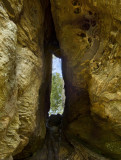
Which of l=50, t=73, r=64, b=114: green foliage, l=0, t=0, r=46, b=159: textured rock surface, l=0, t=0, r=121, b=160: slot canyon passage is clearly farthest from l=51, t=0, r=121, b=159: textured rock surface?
l=50, t=73, r=64, b=114: green foliage

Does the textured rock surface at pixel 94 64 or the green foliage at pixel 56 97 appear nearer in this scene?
the textured rock surface at pixel 94 64

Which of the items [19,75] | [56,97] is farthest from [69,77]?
[56,97]

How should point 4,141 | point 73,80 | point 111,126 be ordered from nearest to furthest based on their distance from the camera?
point 4,141, point 111,126, point 73,80

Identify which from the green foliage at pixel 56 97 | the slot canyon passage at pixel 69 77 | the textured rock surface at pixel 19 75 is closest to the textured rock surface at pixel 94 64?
the slot canyon passage at pixel 69 77

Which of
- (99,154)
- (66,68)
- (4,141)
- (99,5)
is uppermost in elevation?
(99,5)

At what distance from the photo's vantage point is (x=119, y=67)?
3.74 metres

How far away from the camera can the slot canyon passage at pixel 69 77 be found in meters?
2.64

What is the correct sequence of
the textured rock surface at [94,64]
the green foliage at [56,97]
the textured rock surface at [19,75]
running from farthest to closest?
the green foliage at [56,97] < the textured rock surface at [94,64] < the textured rock surface at [19,75]

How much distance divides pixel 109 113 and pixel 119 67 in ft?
3.53

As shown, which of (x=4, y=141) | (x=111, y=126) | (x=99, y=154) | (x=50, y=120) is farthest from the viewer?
(x=50, y=120)

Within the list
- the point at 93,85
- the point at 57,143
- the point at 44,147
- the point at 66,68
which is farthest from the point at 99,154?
the point at 66,68

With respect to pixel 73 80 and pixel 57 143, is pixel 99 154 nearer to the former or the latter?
pixel 57 143

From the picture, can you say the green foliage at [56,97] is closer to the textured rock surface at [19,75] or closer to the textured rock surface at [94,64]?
the textured rock surface at [94,64]

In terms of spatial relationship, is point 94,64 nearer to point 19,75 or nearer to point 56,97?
point 19,75
